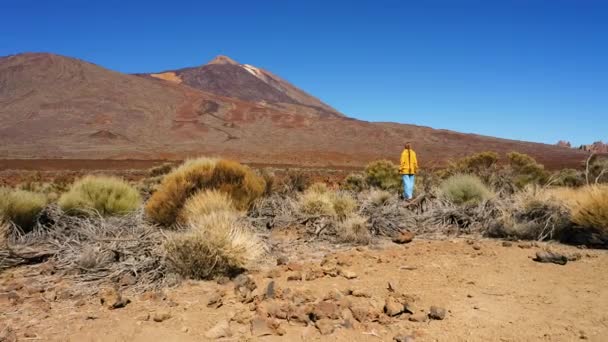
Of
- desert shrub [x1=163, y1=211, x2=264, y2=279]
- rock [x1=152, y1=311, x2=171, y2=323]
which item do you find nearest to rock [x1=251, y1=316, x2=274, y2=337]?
rock [x1=152, y1=311, x2=171, y2=323]

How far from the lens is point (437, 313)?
12.7 ft

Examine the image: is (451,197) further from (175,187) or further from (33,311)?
(33,311)

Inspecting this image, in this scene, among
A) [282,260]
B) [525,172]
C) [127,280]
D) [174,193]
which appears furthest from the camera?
[525,172]

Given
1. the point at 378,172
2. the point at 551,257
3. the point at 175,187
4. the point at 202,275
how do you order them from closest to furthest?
the point at 202,275 < the point at 551,257 < the point at 175,187 < the point at 378,172

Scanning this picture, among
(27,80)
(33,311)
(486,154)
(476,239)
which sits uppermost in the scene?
(27,80)

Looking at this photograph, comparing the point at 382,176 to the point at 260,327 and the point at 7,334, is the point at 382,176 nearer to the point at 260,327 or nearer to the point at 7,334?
the point at 260,327

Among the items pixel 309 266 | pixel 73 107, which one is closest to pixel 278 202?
pixel 309 266

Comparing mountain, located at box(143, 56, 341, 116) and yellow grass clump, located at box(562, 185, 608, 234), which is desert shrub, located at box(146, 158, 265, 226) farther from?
mountain, located at box(143, 56, 341, 116)

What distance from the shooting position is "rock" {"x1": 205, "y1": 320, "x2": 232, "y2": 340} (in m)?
3.69

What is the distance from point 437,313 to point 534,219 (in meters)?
3.75

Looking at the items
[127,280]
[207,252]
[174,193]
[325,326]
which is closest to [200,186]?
[174,193]

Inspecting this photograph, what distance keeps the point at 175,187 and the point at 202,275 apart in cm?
279

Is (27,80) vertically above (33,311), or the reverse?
(27,80)

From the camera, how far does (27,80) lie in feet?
230
